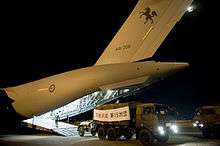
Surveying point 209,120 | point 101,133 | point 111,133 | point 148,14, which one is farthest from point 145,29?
point 209,120

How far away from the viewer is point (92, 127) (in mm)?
22469

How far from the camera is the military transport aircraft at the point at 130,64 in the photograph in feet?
39.7

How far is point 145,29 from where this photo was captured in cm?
1250

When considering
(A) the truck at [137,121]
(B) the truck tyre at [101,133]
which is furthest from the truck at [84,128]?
(B) the truck tyre at [101,133]

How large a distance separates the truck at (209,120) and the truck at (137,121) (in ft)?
9.30

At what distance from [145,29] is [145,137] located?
6.66 metres

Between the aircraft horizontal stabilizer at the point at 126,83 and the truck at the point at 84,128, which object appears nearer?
the aircraft horizontal stabilizer at the point at 126,83

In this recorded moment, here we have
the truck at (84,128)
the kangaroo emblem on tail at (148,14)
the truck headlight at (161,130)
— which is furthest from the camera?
the truck at (84,128)

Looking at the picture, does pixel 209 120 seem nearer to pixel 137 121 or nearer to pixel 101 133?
pixel 137 121

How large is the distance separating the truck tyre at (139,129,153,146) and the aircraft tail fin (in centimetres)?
527

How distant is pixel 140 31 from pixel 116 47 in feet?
4.20

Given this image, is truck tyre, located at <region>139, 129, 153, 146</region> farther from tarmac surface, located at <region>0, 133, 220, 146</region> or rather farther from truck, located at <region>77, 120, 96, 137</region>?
truck, located at <region>77, 120, 96, 137</region>

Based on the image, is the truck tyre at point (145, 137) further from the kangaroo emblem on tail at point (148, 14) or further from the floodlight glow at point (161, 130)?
the kangaroo emblem on tail at point (148, 14)

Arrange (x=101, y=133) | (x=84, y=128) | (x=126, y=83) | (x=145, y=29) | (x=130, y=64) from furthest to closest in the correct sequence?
(x=84, y=128), (x=101, y=133), (x=126, y=83), (x=145, y=29), (x=130, y=64)
